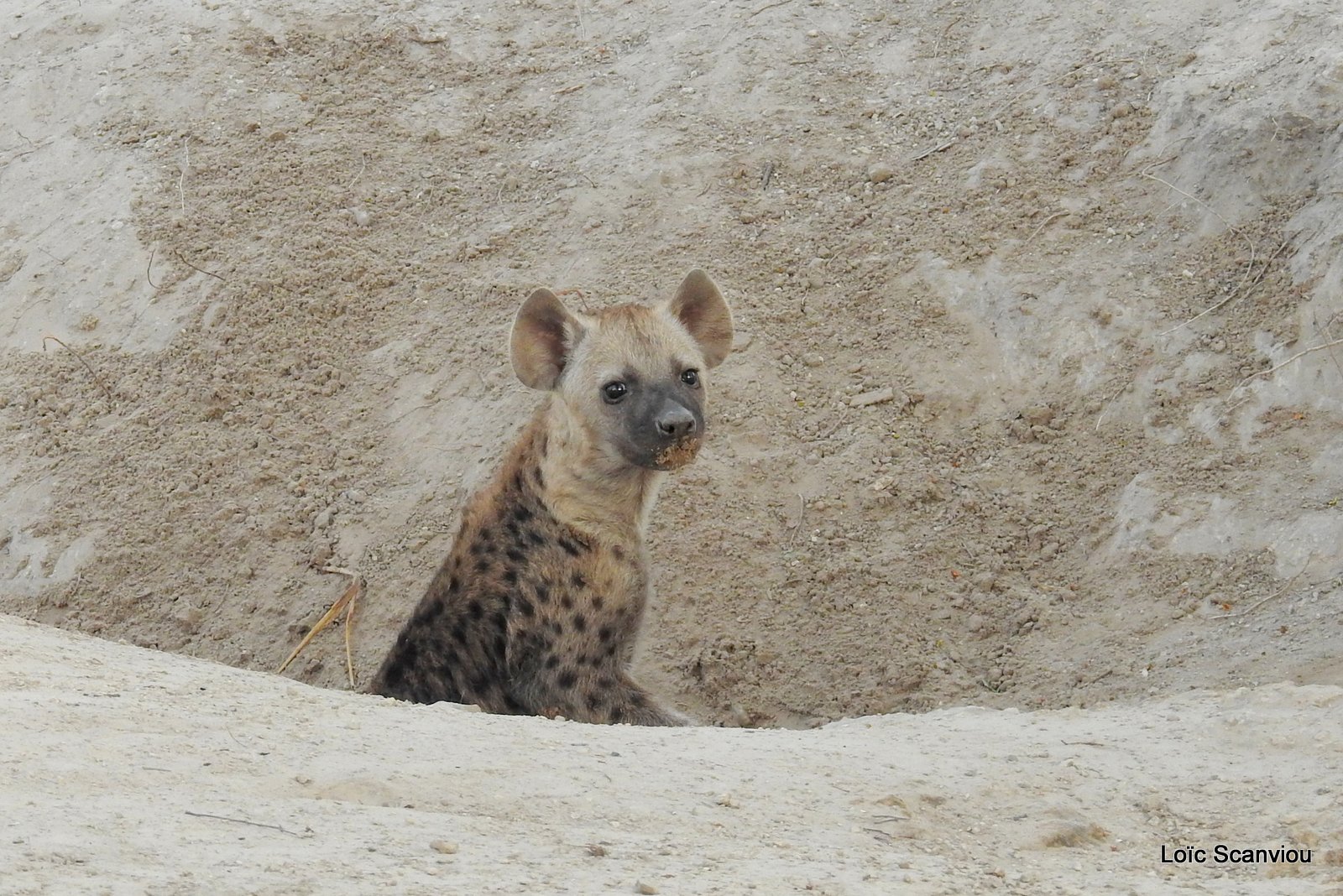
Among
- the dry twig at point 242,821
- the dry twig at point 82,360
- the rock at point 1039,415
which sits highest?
the dry twig at point 242,821

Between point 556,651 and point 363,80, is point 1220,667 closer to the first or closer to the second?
point 556,651

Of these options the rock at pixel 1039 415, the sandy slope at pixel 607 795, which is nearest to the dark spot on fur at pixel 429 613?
the sandy slope at pixel 607 795

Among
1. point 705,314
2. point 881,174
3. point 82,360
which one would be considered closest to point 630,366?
point 705,314

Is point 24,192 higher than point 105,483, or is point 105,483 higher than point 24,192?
point 24,192

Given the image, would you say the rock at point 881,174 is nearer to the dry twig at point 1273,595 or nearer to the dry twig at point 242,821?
the dry twig at point 1273,595

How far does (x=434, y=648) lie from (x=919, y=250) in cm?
257

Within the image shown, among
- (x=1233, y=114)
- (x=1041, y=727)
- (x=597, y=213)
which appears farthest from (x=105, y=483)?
(x=1233, y=114)

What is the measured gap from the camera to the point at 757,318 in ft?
18.1

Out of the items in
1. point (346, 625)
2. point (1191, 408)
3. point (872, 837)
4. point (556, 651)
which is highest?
point (872, 837)

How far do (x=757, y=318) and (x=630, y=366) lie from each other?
50.0 inches

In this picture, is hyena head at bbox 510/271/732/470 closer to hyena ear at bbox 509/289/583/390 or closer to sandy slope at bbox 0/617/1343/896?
hyena ear at bbox 509/289/583/390

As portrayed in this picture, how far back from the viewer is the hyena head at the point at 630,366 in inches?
166

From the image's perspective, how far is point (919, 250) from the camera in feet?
18.2

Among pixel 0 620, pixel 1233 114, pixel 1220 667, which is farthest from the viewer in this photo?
pixel 1233 114
